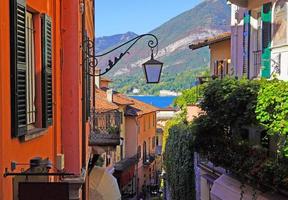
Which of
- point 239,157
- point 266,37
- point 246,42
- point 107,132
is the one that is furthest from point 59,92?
point 246,42

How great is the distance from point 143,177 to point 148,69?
46.4 metres

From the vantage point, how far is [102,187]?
15.4m

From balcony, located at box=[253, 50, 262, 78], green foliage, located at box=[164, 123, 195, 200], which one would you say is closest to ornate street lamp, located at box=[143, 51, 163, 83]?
balcony, located at box=[253, 50, 262, 78]

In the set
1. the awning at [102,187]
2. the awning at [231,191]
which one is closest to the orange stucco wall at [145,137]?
the awning at [102,187]

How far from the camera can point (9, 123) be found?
6.00m

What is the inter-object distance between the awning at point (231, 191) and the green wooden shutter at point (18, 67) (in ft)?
20.8

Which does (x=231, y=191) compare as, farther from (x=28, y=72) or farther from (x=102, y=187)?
(x=28, y=72)

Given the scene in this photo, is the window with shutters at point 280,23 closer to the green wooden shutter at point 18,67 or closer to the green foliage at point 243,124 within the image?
the green foliage at point 243,124

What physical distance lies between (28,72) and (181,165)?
13836 mm

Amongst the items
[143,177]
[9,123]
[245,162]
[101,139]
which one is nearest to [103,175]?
[101,139]

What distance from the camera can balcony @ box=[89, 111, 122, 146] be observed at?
1647 cm

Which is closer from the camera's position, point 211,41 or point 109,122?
point 109,122

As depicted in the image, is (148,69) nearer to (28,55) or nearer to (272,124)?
(272,124)

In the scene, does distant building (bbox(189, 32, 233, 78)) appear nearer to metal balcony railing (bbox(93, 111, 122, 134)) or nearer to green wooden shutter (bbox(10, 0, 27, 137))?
metal balcony railing (bbox(93, 111, 122, 134))
